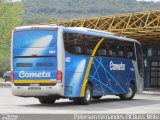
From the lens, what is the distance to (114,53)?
25172 mm

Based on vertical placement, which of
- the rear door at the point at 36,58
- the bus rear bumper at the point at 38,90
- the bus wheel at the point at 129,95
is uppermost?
the rear door at the point at 36,58

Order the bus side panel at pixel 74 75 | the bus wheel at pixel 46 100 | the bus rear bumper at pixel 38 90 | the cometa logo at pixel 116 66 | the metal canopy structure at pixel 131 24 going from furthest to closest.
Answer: the metal canopy structure at pixel 131 24
the cometa logo at pixel 116 66
the bus wheel at pixel 46 100
the bus side panel at pixel 74 75
the bus rear bumper at pixel 38 90

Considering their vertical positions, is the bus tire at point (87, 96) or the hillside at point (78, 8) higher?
the hillside at point (78, 8)

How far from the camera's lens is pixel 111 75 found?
2489cm

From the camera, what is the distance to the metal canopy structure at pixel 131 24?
34.4 meters

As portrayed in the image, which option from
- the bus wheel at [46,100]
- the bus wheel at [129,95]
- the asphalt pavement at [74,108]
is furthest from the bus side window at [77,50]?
the bus wheel at [129,95]

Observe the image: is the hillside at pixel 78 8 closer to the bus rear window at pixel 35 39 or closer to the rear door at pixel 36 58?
the bus rear window at pixel 35 39

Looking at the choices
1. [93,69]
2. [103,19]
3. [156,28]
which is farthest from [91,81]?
[103,19]

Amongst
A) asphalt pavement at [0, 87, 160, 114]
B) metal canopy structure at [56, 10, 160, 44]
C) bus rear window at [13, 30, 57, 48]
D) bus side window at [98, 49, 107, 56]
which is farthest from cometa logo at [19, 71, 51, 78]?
metal canopy structure at [56, 10, 160, 44]

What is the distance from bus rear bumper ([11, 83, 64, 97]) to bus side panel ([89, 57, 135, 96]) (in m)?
2.37

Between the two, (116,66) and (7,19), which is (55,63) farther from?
(7,19)

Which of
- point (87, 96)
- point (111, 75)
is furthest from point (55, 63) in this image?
point (111, 75)

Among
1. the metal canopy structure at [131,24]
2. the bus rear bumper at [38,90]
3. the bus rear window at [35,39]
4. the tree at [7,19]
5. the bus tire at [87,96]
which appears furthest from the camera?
the tree at [7,19]

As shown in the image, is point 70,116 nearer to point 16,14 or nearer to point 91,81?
point 91,81
